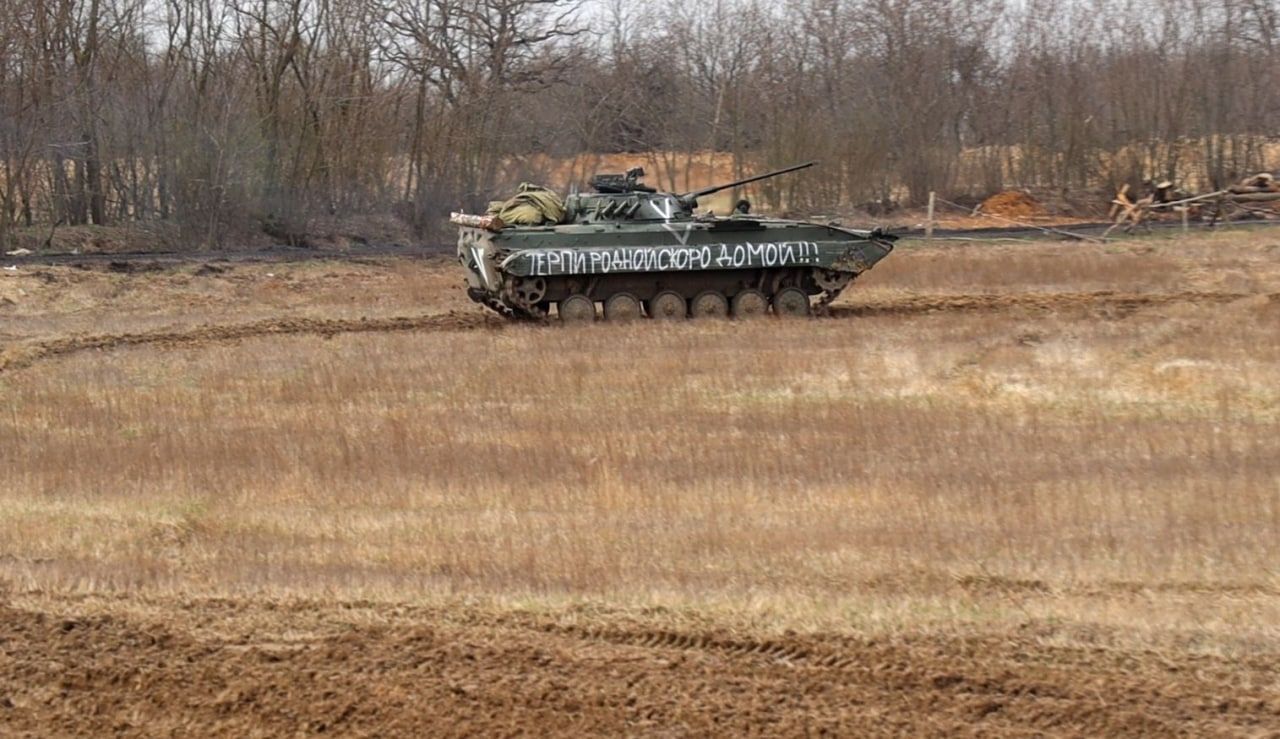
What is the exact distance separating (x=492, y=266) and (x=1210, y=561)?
12867 millimetres

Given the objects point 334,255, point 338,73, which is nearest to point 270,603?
point 334,255

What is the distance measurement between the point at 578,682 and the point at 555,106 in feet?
116

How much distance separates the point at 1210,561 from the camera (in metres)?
7.55

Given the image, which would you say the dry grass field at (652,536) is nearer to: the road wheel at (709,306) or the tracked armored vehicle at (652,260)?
the tracked armored vehicle at (652,260)

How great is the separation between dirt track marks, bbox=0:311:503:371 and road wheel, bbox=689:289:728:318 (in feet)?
8.52

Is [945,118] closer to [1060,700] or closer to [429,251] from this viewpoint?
[429,251]

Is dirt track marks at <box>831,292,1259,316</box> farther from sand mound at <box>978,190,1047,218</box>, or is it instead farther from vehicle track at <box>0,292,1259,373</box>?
sand mound at <box>978,190,1047,218</box>

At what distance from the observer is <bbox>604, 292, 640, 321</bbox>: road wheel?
19766 millimetres

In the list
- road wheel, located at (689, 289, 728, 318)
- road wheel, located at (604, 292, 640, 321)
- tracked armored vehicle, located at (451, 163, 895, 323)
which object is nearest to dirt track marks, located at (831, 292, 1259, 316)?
tracked armored vehicle, located at (451, 163, 895, 323)

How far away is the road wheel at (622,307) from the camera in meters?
19.8

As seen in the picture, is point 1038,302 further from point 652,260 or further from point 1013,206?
point 1013,206

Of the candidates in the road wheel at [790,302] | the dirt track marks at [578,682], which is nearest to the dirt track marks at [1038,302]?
the road wheel at [790,302]

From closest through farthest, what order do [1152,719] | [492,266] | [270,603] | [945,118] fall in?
[1152,719]
[270,603]
[492,266]
[945,118]

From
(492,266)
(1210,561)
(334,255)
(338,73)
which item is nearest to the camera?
(1210,561)
